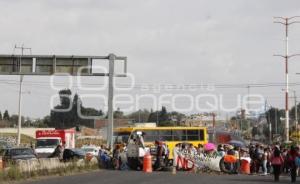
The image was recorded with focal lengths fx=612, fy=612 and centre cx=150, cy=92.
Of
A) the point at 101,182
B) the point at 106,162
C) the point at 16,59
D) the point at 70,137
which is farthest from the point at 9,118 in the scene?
the point at 101,182

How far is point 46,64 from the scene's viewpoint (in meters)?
47.3

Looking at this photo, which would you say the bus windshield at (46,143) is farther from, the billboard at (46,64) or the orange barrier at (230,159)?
the orange barrier at (230,159)

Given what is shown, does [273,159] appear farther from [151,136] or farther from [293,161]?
[151,136]

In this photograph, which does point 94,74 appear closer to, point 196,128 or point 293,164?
point 196,128

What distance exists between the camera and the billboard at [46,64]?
46781 mm

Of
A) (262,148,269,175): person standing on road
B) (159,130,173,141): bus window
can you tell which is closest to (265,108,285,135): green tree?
(159,130,173,141): bus window

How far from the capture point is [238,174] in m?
30.8

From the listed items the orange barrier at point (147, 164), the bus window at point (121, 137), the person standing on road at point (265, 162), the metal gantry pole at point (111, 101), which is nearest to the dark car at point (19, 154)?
the orange barrier at point (147, 164)

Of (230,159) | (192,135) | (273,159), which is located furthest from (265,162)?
(192,135)

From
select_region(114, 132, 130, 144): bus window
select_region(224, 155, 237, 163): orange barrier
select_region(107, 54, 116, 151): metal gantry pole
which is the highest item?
select_region(107, 54, 116, 151): metal gantry pole

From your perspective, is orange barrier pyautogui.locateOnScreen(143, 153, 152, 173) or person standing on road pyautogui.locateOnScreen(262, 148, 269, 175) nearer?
person standing on road pyautogui.locateOnScreen(262, 148, 269, 175)

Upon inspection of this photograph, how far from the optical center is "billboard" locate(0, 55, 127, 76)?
A: 46.8 m

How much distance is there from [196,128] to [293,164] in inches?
924

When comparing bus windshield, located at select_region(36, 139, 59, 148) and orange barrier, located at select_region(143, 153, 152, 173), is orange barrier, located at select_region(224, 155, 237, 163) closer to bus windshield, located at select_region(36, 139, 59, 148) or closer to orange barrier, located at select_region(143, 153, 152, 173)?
orange barrier, located at select_region(143, 153, 152, 173)
